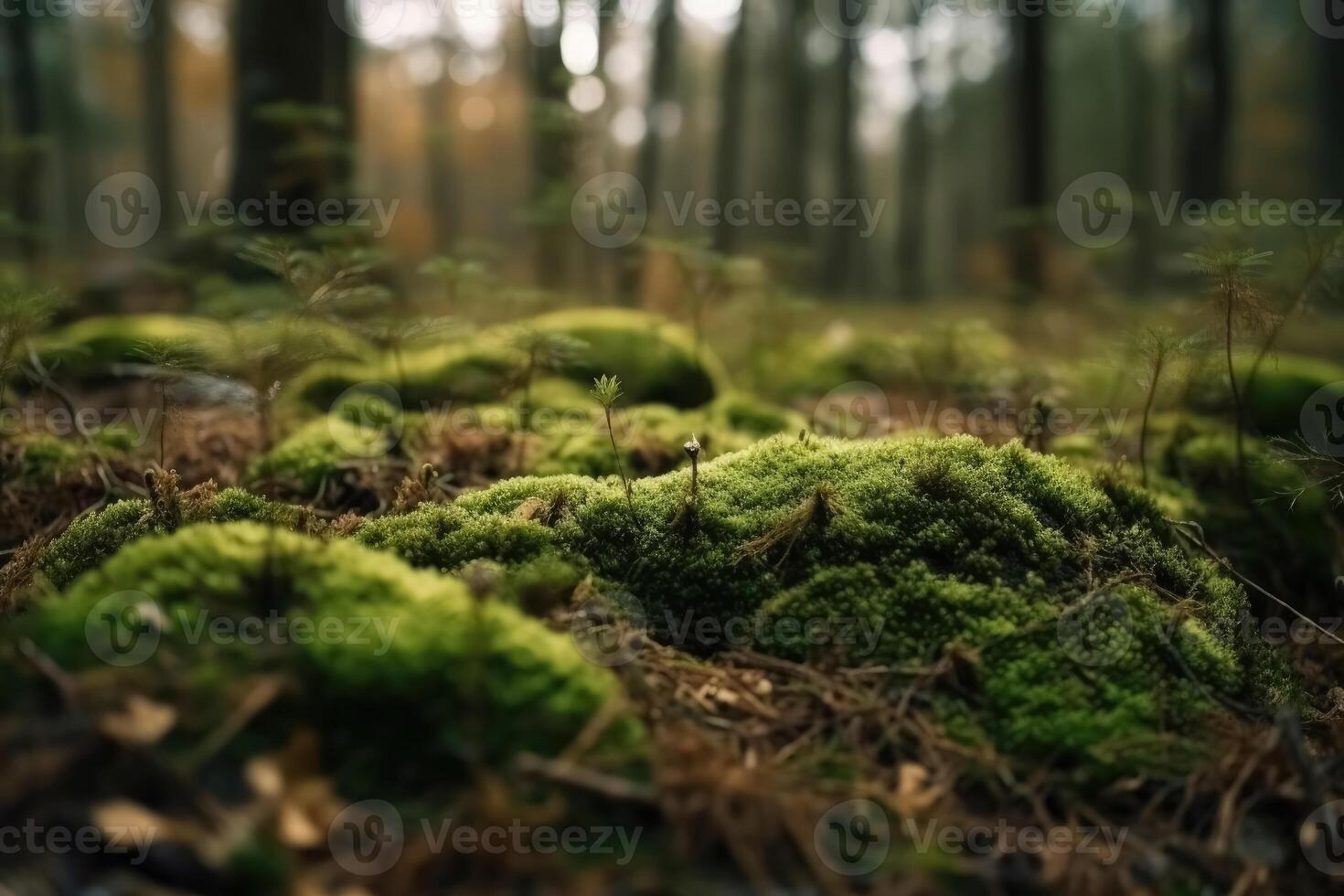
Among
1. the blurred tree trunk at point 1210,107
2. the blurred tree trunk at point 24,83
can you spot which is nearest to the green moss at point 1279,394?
the blurred tree trunk at point 1210,107

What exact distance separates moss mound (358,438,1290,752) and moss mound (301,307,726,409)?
194cm

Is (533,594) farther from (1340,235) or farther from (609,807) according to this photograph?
(1340,235)

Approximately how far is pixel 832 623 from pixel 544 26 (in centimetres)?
1262

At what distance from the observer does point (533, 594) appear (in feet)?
8.55

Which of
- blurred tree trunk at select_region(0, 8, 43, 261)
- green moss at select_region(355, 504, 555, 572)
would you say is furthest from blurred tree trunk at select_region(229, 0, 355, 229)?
green moss at select_region(355, 504, 555, 572)

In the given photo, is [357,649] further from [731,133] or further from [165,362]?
[731,133]

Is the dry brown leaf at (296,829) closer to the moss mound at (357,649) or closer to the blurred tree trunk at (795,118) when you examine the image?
the moss mound at (357,649)

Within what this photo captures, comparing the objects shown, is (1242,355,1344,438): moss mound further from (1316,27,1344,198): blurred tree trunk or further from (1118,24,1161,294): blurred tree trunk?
(1118,24,1161,294): blurred tree trunk

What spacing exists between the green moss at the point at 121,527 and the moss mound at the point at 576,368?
6.00 ft

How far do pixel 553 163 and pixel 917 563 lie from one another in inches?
356

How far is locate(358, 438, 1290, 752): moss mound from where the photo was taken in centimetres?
253

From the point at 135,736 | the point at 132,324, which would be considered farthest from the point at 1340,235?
the point at 132,324

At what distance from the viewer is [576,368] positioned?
549 cm

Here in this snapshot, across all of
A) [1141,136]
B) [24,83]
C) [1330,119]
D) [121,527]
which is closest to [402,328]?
[121,527]
